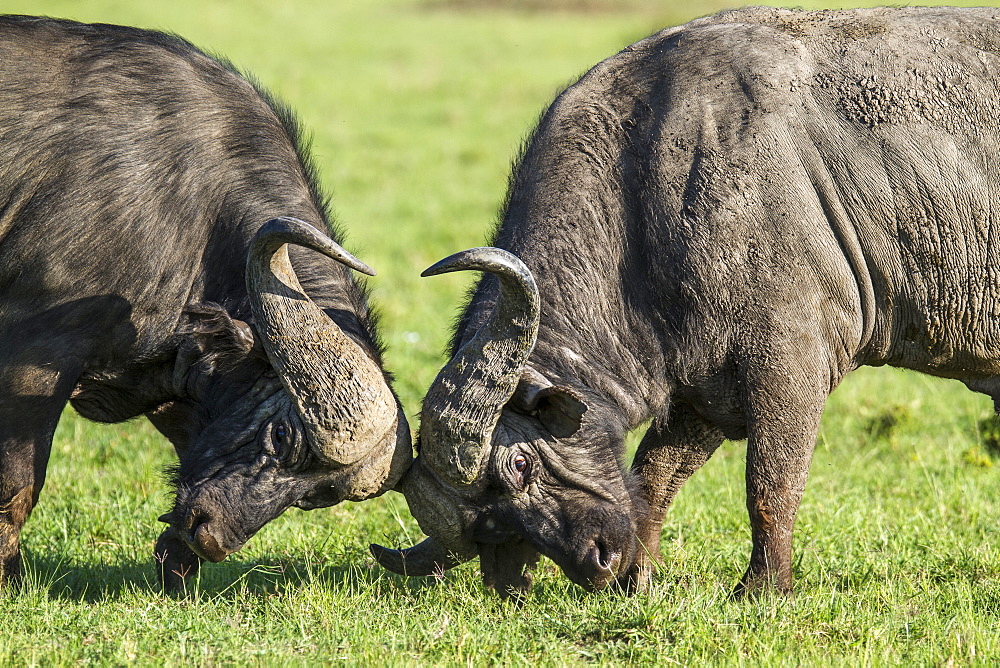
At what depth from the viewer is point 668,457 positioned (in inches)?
250

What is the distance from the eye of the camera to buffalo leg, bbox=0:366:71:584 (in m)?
5.59

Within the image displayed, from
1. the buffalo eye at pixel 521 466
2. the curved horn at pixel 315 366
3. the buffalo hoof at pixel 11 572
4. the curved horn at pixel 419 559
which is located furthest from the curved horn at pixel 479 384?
the buffalo hoof at pixel 11 572

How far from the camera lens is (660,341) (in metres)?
5.64

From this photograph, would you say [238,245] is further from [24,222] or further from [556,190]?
[556,190]

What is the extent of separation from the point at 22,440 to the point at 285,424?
58.4 inches

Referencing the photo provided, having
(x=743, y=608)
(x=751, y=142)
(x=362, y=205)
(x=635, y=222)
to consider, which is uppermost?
(x=751, y=142)

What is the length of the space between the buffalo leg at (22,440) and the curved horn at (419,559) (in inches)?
68.4

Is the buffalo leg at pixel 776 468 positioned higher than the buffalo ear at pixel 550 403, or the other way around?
the buffalo ear at pixel 550 403

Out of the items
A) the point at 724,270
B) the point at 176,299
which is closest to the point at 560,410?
the point at 724,270

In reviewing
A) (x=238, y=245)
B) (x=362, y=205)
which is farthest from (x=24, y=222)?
(x=362, y=205)

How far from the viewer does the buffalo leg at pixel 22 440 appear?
5594 mm

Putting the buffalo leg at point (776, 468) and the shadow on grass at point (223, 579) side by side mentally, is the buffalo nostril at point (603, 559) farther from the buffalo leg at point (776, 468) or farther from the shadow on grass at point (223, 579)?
the shadow on grass at point (223, 579)

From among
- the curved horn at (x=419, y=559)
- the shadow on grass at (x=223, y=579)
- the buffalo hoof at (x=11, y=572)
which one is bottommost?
the shadow on grass at (x=223, y=579)

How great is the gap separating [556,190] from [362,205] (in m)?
9.98
